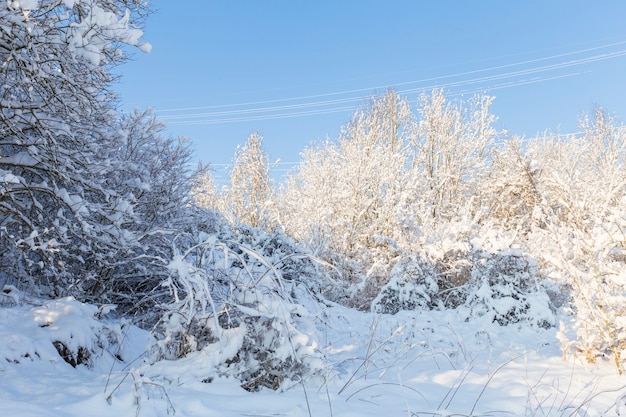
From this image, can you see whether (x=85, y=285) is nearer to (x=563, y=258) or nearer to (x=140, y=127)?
(x=140, y=127)

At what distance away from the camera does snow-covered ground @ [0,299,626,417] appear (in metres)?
2.34

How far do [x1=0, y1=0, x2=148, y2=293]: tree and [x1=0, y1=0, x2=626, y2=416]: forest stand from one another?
2 cm

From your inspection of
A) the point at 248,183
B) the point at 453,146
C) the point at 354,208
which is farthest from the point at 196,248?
the point at 453,146

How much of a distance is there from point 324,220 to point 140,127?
8.50 metres

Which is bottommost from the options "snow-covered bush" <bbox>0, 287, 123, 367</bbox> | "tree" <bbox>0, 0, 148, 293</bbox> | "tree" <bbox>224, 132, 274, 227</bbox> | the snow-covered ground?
the snow-covered ground

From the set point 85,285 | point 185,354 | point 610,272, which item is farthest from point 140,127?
point 610,272

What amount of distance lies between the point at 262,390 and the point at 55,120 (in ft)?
10.2

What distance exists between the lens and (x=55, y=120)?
4.10 metres

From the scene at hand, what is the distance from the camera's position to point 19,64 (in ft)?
11.0

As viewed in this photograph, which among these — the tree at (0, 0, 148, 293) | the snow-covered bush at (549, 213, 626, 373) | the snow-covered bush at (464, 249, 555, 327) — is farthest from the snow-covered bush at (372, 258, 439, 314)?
the tree at (0, 0, 148, 293)

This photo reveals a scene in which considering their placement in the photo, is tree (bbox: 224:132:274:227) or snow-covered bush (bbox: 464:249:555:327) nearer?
snow-covered bush (bbox: 464:249:555:327)

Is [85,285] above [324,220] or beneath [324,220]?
beneath

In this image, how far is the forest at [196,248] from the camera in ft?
10.1

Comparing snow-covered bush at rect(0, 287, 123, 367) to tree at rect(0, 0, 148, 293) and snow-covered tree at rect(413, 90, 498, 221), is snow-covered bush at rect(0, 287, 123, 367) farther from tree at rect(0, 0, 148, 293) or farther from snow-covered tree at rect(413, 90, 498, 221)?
snow-covered tree at rect(413, 90, 498, 221)
